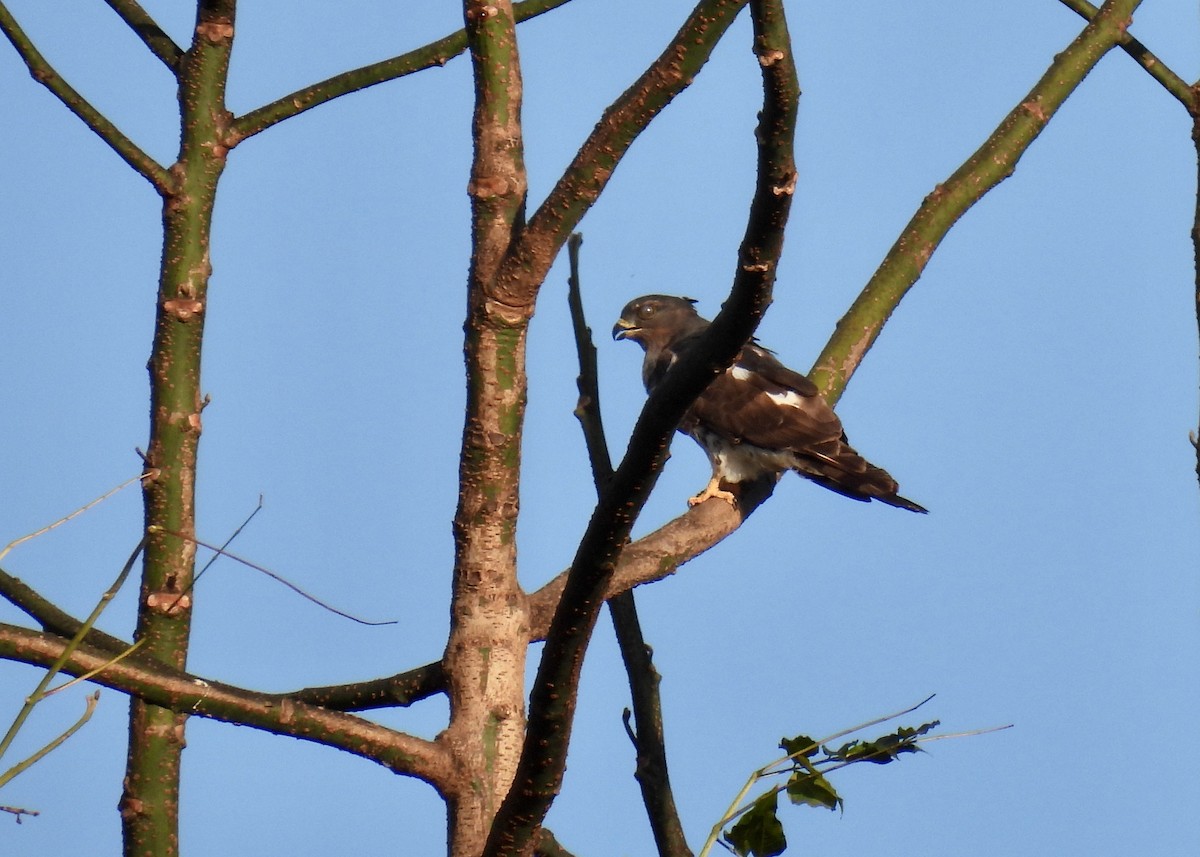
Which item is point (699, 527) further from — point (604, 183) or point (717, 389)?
point (717, 389)

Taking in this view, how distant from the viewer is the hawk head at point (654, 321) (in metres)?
10.0

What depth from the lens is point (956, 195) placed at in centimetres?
502

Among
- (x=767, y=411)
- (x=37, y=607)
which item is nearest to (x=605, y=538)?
(x=37, y=607)

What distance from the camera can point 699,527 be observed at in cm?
441

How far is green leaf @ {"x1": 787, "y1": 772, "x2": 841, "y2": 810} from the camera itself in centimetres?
277

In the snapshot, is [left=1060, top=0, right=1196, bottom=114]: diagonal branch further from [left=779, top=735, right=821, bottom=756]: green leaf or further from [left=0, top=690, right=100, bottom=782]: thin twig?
[left=0, top=690, right=100, bottom=782]: thin twig

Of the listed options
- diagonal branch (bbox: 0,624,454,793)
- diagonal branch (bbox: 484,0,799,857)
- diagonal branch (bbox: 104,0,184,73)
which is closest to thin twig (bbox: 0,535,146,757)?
diagonal branch (bbox: 0,624,454,793)

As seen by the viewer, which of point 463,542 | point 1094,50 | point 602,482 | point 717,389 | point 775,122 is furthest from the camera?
point 717,389

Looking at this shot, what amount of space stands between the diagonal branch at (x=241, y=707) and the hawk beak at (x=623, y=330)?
7304 mm

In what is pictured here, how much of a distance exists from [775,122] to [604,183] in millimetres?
801

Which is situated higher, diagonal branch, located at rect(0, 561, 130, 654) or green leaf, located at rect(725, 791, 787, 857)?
diagonal branch, located at rect(0, 561, 130, 654)

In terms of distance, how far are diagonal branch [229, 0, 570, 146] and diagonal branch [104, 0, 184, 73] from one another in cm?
29

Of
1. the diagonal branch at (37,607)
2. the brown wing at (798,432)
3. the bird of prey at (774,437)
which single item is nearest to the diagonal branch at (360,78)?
the diagonal branch at (37,607)

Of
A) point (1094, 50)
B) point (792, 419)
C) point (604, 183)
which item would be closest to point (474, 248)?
point (604, 183)
